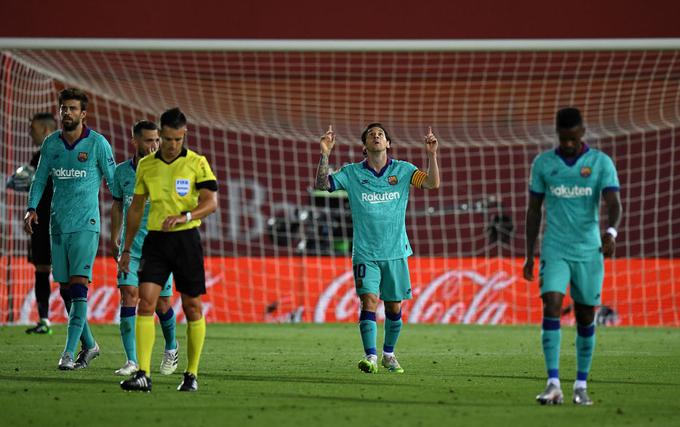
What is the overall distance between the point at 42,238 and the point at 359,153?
32.2 feet

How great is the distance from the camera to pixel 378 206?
9.44m

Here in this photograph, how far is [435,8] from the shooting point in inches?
799

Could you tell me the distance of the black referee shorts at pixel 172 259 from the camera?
7.30 m

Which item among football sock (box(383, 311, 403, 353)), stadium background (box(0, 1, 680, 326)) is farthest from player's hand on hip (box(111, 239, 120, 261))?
stadium background (box(0, 1, 680, 326))

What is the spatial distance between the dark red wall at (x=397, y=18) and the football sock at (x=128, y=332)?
12025 millimetres

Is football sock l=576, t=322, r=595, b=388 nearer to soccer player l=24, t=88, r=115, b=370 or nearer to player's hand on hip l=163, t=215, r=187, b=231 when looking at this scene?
player's hand on hip l=163, t=215, r=187, b=231

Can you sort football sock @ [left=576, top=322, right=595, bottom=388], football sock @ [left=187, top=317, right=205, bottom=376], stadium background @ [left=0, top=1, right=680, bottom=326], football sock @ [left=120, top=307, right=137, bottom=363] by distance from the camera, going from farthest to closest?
stadium background @ [left=0, top=1, right=680, bottom=326]
football sock @ [left=120, top=307, right=137, bottom=363]
football sock @ [left=187, top=317, right=205, bottom=376]
football sock @ [left=576, top=322, right=595, bottom=388]

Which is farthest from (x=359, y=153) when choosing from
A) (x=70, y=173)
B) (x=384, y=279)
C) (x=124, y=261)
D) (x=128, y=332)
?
(x=124, y=261)

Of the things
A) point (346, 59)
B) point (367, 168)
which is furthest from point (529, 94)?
point (367, 168)

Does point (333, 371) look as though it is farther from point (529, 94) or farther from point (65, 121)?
point (529, 94)

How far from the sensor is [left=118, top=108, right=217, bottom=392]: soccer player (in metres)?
7.27

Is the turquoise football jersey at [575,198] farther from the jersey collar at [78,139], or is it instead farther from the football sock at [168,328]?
the jersey collar at [78,139]

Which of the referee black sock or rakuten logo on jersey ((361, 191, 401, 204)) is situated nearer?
rakuten logo on jersey ((361, 191, 401, 204))

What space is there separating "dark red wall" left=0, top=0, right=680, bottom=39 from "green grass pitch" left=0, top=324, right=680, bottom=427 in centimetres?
842
